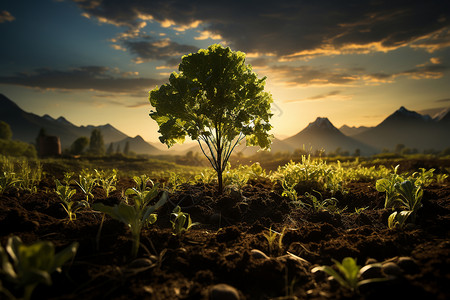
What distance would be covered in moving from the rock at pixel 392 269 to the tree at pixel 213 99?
2779 millimetres

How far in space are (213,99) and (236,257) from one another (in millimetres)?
2583

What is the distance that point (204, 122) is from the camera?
4.45 meters

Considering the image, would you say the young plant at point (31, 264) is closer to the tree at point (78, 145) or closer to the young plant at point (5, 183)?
the young plant at point (5, 183)

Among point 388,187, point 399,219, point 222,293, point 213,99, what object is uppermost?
point 213,99

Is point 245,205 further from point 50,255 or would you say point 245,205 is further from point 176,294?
point 50,255

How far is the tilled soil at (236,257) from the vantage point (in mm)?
1761

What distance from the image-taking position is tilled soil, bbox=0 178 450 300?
5.78 feet

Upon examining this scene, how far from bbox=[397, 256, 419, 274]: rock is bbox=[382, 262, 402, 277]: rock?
10 cm

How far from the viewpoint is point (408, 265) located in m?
2.06

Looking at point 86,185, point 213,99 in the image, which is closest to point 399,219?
point 213,99

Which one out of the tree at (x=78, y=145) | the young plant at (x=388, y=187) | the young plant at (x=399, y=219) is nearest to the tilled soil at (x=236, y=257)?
the young plant at (x=399, y=219)

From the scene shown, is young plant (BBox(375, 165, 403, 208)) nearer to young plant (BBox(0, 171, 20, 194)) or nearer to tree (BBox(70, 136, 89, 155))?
young plant (BBox(0, 171, 20, 194))

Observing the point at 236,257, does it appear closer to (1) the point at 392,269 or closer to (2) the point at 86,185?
(1) the point at 392,269

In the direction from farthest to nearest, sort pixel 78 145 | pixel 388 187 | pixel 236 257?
pixel 78 145 → pixel 388 187 → pixel 236 257
